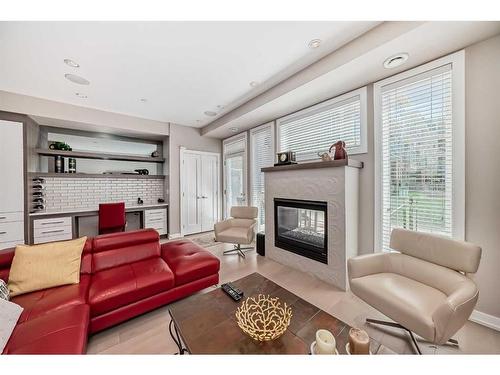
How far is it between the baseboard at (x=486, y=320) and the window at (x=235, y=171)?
361cm

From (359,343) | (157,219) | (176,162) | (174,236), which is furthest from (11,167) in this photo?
(359,343)

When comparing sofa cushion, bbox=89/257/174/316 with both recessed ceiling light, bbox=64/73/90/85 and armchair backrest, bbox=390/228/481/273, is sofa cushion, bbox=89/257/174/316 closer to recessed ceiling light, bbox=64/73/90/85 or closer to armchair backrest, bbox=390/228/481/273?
armchair backrest, bbox=390/228/481/273

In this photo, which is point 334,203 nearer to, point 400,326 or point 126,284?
point 400,326

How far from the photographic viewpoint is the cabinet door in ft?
9.07

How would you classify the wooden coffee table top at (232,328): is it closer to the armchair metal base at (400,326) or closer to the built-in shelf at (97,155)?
the armchair metal base at (400,326)

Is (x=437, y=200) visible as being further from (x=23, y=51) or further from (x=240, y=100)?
(x=23, y=51)

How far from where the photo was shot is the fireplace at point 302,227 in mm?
2549

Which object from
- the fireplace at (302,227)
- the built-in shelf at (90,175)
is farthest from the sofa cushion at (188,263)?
the built-in shelf at (90,175)

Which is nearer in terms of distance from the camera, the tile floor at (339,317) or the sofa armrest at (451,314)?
the sofa armrest at (451,314)

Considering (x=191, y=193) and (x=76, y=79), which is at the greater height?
(x=76, y=79)

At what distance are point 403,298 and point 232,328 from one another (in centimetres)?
133

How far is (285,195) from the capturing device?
117 inches

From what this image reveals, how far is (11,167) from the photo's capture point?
9.25ft

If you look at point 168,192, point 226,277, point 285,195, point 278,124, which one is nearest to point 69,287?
point 226,277
